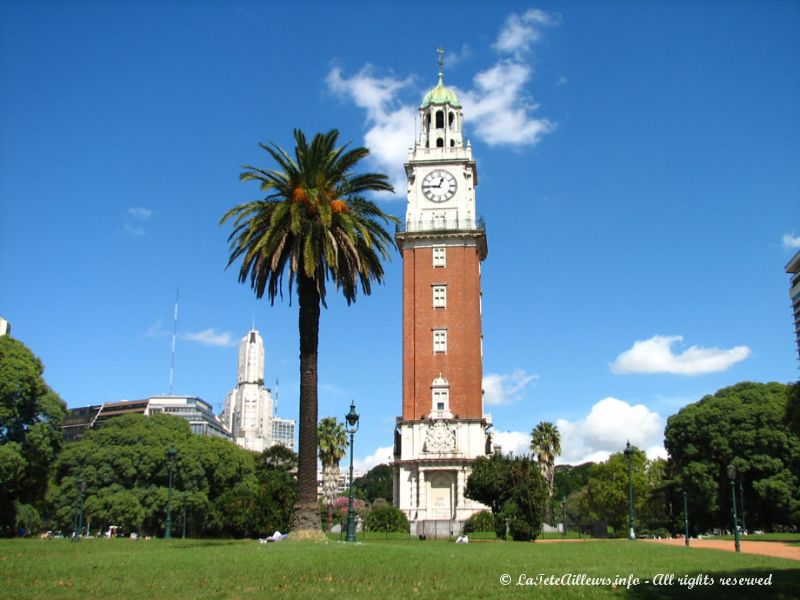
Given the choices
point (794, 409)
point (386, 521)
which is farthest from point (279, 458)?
point (794, 409)

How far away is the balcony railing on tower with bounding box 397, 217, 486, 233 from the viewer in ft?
203

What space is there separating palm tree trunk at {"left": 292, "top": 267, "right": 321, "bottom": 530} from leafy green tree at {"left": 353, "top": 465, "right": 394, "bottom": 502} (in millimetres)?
109332

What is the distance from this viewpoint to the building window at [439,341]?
5975 centimetres

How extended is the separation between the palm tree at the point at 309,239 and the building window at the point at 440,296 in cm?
2883

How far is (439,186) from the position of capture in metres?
63.7

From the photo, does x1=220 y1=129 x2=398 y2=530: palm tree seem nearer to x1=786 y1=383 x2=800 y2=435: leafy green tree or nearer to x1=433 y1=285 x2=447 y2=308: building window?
x1=786 y1=383 x2=800 y2=435: leafy green tree

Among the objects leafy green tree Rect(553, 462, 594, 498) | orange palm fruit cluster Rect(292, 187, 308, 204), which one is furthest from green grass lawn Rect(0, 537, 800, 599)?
leafy green tree Rect(553, 462, 594, 498)

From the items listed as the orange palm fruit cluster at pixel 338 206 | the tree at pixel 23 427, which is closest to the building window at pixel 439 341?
the tree at pixel 23 427

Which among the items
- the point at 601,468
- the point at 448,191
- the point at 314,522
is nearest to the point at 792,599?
the point at 314,522

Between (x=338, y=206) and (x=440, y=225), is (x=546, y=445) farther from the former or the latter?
(x=338, y=206)

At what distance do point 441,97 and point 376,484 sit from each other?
12051cm

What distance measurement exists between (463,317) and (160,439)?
25.8 metres

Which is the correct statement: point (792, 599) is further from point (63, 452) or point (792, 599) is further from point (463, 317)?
point (63, 452)

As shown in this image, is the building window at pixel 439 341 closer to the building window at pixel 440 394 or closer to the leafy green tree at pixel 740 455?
the building window at pixel 440 394
